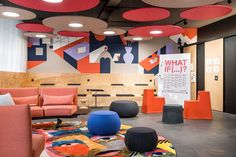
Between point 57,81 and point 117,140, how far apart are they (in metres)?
6.72

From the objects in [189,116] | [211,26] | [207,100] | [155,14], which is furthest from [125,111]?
[211,26]

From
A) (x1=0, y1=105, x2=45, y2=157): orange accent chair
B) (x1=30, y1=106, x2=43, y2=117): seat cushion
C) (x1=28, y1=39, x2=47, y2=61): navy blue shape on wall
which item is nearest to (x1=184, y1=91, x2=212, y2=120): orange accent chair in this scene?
(x1=30, y1=106, x2=43, y2=117): seat cushion

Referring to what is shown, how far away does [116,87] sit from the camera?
1117 centimetres

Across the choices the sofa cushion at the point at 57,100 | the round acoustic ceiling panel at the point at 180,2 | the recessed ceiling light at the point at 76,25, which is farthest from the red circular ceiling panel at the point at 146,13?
the sofa cushion at the point at 57,100

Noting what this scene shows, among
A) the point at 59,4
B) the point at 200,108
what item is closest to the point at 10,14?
the point at 59,4

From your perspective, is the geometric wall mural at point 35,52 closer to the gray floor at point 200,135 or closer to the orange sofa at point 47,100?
the orange sofa at point 47,100

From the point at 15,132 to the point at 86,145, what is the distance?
5.95 ft

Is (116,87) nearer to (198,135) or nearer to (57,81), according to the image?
(57,81)

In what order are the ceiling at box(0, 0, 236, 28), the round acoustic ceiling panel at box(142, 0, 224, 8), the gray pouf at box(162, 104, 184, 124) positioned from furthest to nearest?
1. the ceiling at box(0, 0, 236, 28)
2. the gray pouf at box(162, 104, 184, 124)
3. the round acoustic ceiling panel at box(142, 0, 224, 8)

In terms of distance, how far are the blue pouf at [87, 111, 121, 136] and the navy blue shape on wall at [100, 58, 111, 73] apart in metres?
6.16

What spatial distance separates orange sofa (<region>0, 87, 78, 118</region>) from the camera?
648 cm

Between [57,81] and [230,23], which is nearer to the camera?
[230,23]

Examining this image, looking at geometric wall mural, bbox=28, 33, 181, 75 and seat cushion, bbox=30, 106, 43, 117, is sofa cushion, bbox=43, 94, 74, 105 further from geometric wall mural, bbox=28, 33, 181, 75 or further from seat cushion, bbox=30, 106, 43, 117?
geometric wall mural, bbox=28, 33, 181, 75

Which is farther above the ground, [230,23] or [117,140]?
[230,23]
